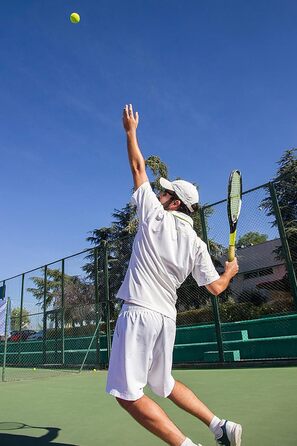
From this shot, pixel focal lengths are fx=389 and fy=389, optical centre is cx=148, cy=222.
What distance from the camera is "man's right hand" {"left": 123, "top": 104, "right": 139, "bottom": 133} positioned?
2.52 m

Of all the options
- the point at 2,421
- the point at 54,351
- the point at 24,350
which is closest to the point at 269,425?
the point at 2,421

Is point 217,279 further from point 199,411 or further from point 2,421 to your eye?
point 2,421

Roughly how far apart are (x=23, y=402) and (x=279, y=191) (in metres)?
6.26

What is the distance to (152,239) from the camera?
2.21m

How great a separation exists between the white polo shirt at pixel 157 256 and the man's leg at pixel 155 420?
1.55 feet

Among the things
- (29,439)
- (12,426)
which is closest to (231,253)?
(29,439)

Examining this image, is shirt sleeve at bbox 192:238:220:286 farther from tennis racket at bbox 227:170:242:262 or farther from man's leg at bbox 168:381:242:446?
tennis racket at bbox 227:170:242:262

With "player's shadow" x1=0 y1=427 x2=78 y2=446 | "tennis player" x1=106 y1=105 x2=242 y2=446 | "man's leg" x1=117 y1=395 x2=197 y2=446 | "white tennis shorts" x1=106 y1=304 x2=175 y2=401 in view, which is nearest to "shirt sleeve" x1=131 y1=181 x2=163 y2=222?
"tennis player" x1=106 y1=105 x2=242 y2=446

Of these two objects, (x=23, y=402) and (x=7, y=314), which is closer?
(x=23, y=402)

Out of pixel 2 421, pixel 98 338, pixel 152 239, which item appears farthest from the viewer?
pixel 98 338

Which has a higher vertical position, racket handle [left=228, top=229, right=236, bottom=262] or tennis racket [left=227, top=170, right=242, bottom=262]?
tennis racket [left=227, top=170, right=242, bottom=262]

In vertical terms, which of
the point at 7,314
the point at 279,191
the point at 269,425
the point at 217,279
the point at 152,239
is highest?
the point at 279,191

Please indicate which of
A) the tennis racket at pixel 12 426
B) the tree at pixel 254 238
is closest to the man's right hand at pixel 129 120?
the tennis racket at pixel 12 426

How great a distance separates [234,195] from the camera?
3.42m
